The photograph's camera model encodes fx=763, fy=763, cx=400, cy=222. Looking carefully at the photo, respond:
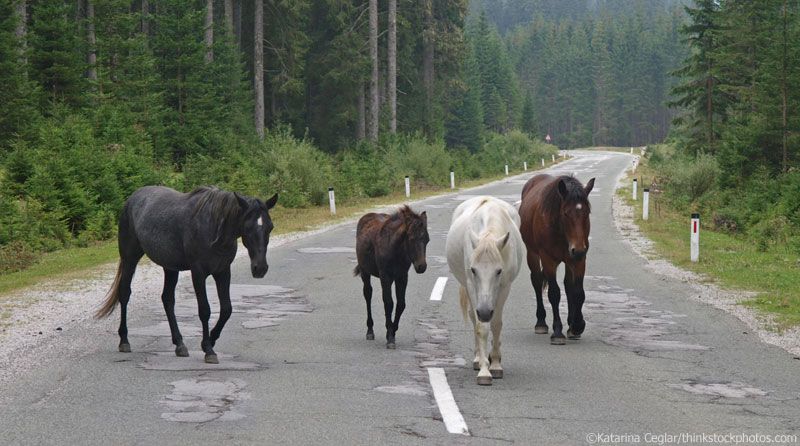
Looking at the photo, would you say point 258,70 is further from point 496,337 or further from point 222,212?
point 496,337

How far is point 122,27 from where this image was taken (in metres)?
34.1

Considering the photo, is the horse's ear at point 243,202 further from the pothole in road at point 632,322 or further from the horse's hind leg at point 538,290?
the pothole in road at point 632,322

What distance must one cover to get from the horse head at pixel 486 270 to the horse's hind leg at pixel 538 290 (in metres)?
2.69

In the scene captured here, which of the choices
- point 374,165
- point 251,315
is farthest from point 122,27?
point 251,315

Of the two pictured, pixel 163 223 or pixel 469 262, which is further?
pixel 163 223

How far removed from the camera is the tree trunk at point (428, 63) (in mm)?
61450

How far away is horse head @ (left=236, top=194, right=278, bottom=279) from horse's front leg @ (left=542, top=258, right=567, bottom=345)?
339 centimetres

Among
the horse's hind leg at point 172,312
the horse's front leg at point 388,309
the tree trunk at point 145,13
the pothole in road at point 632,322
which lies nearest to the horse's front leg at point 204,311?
the horse's hind leg at point 172,312

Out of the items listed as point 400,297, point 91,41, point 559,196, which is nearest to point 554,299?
point 559,196

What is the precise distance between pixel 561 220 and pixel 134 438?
528 cm

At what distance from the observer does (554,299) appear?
29.0 feet

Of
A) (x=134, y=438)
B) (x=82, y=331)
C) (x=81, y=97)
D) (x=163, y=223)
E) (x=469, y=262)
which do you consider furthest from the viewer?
(x=81, y=97)

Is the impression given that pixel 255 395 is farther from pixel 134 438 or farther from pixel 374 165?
pixel 374 165

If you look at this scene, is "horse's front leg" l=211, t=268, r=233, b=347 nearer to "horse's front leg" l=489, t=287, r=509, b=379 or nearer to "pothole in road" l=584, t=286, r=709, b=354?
"horse's front leg" l=489, t=287, r=509, b=379
